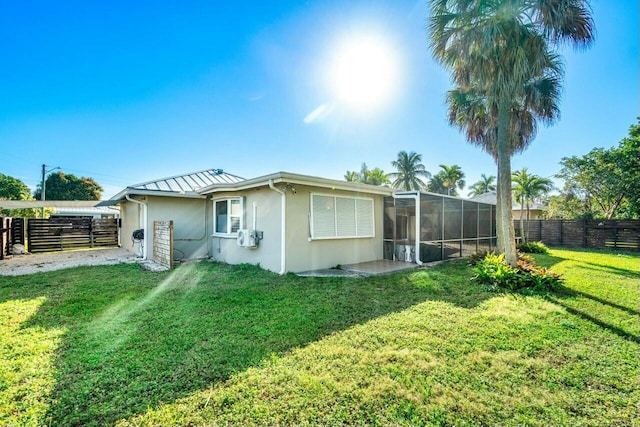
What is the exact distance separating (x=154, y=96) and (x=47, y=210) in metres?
17.5

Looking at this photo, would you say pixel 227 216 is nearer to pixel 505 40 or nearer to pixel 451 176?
pixel 505 40

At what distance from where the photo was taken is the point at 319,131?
11.4 meters

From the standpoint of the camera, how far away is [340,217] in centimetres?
842

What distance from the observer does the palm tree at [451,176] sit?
2950cm

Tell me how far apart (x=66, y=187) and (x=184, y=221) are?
3240cm

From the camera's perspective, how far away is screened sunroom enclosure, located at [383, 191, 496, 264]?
359 inches

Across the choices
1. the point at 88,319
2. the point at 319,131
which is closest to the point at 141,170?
the point at 319,131

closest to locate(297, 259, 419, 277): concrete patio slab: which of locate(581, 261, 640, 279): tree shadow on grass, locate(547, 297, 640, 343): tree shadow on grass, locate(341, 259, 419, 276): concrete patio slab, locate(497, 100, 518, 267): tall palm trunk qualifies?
locate(341, 259, 419, 276): concrete patio slab

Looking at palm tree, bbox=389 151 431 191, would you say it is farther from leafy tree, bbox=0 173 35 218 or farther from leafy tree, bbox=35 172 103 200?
leafy tree, bbox=0 173 35 218

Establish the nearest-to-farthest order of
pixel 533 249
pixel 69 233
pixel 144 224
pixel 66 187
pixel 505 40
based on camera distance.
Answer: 1. pixel 505 40
2. pixel 144 224
3. pixel 533 249
4. pixel 69 233
5. pixel 66 187

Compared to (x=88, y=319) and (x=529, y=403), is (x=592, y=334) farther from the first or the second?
(x=88, y=319)

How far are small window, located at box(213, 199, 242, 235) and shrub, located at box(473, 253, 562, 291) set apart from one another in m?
6.89

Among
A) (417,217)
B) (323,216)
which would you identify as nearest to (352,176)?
(417,217)

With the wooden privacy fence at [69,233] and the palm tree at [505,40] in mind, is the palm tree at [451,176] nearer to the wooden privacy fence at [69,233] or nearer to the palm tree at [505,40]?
the palm tree at [505,40]
